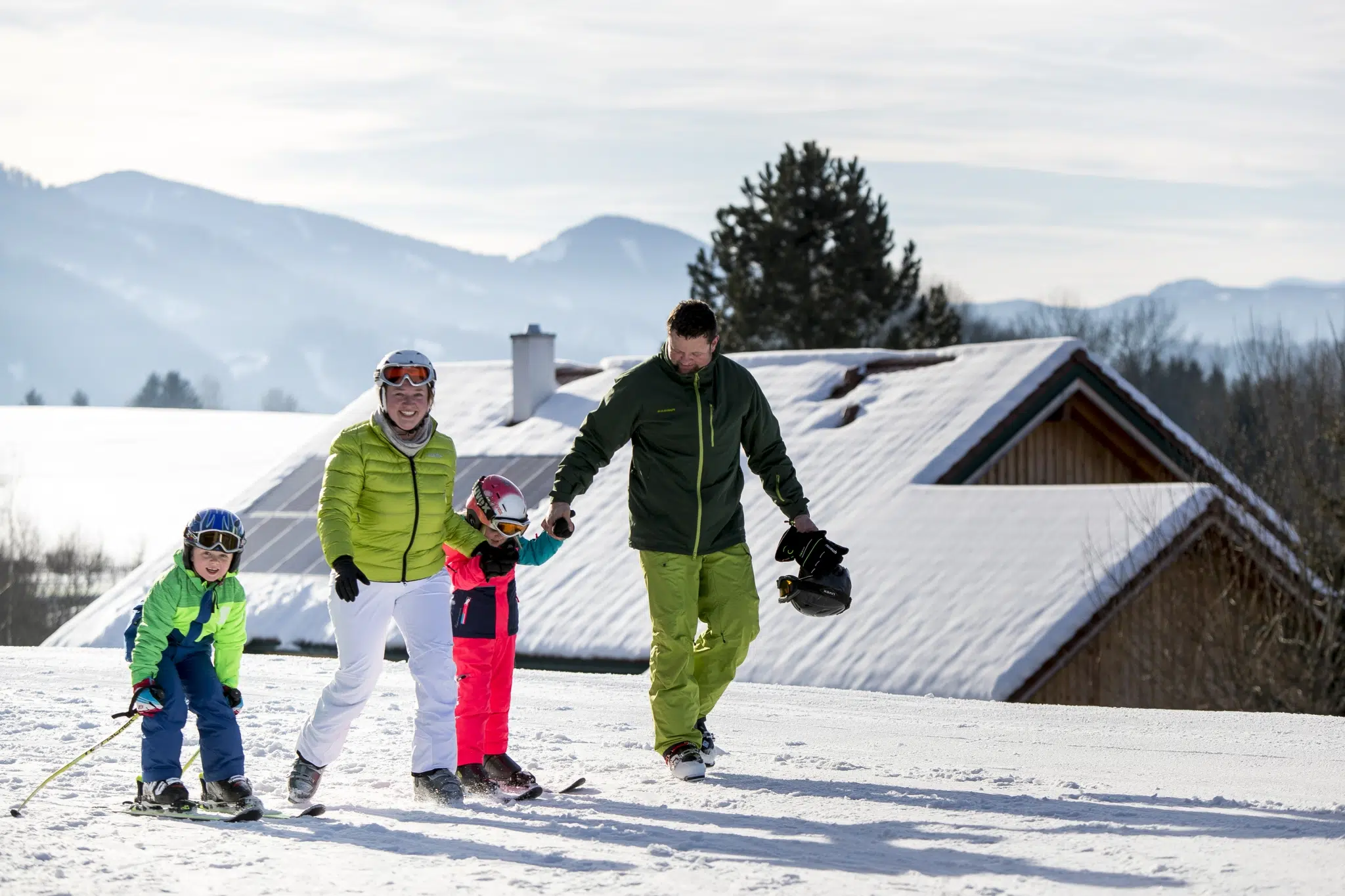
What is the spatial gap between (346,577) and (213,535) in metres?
0.69

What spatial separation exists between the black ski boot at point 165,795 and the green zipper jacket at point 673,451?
1886 millimetres

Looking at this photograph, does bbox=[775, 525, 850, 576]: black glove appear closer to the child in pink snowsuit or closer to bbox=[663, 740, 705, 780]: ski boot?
bbox=[663, 740, 705, 780]: ski boot

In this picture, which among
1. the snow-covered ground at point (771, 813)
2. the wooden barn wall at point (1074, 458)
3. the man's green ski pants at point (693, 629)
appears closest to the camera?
the snow-covered ground at point (771, 813)

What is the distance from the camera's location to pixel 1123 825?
620 cm

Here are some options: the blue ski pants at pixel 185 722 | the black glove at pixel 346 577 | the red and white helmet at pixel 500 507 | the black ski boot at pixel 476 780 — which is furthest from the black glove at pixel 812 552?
the blue ski pants at pixel 185 722

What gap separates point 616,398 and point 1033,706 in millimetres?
3833

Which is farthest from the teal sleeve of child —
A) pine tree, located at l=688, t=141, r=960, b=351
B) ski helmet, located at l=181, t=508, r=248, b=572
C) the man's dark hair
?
pine tree, located at l=688, t=141, r=960, b=351

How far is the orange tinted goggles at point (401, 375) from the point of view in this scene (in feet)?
21.8

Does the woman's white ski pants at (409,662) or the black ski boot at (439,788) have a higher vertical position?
the woman's white ski pants at (409,662)

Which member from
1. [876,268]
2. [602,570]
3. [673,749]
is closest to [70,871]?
[673,749]

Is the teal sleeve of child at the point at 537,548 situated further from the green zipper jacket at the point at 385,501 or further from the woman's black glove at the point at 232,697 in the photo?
the woman's black glove at the point at 232,697

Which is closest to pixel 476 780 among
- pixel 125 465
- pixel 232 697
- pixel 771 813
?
pixel 232 697

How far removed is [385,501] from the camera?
666 centimetres

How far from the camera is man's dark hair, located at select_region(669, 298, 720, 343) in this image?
738 centimetres
